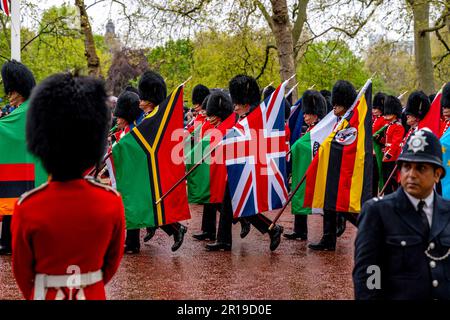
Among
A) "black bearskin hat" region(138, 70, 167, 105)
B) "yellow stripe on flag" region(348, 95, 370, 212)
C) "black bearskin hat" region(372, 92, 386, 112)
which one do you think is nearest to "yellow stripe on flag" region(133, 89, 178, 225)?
"black bearskin hat" region(138, 70, 167, 105)

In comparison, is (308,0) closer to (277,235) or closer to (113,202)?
(277,235)

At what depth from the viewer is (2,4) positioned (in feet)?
43.0

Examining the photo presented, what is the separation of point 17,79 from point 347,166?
140 inches

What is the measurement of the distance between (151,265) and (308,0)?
1550 centimetres

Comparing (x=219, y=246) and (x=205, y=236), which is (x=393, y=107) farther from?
(x=219, y=246)

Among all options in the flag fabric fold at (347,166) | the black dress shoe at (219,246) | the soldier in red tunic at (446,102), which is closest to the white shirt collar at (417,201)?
the flag fabric fold at (347,166)

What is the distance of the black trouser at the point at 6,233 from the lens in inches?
293

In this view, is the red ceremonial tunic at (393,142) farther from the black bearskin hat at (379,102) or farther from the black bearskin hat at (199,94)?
the black bearskin hat at (199,94)

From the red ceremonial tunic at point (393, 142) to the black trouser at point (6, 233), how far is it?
17.7ft

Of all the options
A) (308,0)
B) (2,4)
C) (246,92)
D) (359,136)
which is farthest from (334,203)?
(308,0)

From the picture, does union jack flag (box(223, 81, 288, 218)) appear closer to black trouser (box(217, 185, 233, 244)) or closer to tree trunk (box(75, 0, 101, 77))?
black trouser (box(217, 185, 233, 244))

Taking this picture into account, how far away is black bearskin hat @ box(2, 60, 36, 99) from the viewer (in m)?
7.29

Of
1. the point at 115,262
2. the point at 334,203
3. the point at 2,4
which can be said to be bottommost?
the point at 334,203

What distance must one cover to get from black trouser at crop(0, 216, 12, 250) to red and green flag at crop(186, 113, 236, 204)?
2.16m
